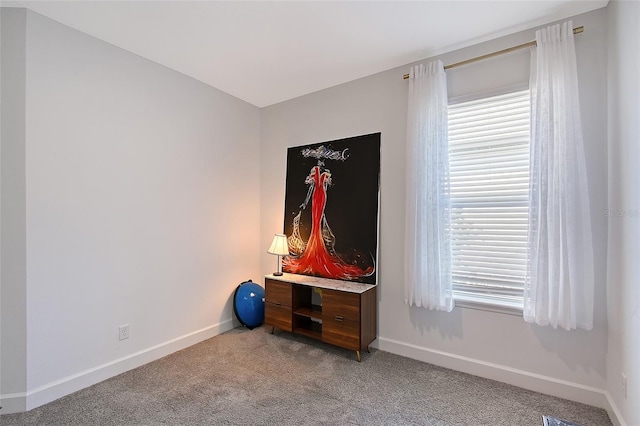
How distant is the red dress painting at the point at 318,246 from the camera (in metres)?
3.19

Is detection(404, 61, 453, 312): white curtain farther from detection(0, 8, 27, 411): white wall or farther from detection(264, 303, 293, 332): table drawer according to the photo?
detection(0, 8, 27, 411): white wall

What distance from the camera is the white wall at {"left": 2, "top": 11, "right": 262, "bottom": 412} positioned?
2164mm

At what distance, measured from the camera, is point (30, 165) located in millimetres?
2113

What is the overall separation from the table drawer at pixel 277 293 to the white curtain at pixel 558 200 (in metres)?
2.07

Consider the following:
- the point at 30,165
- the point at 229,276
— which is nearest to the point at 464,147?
the point at 229,276

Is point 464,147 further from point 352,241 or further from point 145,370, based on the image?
point 145,370

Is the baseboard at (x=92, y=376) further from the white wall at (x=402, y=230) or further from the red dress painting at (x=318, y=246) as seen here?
the white wall at (x=402, y=230)

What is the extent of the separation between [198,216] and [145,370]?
1468 millimetres

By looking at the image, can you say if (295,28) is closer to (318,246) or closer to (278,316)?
(318,246)

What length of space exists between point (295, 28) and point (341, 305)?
2.36 metres

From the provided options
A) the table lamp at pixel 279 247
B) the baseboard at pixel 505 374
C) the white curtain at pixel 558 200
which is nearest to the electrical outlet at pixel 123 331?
the table lamp at pixel 279 247

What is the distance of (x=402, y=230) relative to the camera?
289 cm

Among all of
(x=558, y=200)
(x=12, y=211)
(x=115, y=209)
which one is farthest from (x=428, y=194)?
(x=12, y=211)

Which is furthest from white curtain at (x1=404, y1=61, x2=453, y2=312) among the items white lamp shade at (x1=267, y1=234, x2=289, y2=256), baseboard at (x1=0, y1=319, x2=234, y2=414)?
baseboard at (x1=0, y1=319, x2=234, y2=414)
